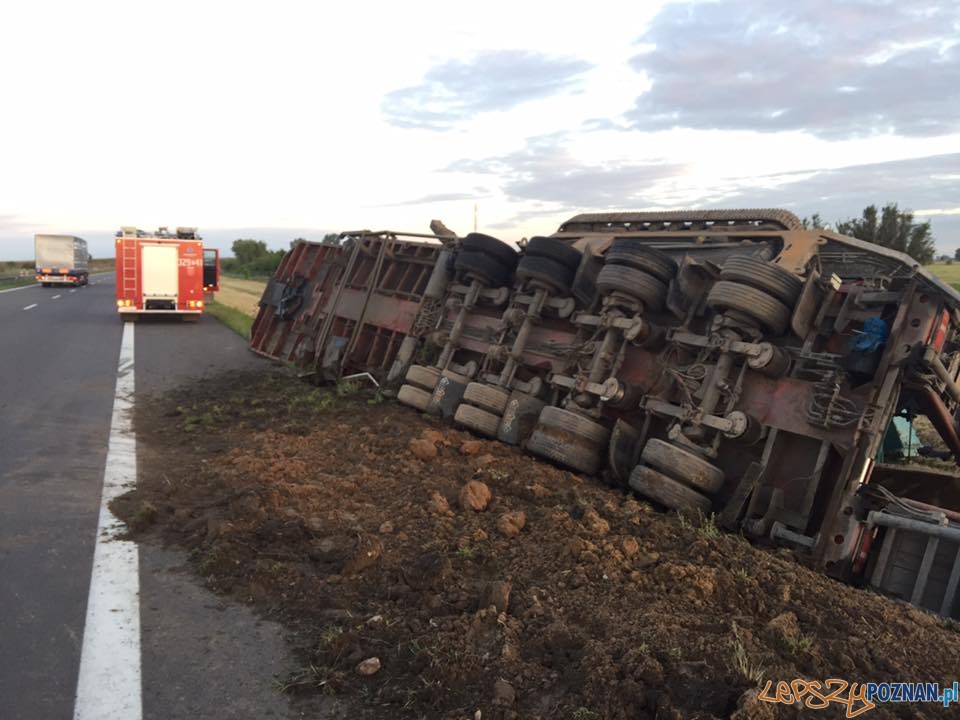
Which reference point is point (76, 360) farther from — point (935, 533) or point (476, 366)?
point (935, 533)

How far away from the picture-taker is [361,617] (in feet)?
12.3

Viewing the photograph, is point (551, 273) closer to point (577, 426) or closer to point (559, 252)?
point (559, 252)

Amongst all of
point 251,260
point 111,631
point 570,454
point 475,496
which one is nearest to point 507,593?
point 475,496

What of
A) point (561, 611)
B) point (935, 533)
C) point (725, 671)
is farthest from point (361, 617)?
point (935, 533)

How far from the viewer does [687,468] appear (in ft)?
17.6

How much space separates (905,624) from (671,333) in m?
3.28

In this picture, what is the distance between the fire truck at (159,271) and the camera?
2077 cm

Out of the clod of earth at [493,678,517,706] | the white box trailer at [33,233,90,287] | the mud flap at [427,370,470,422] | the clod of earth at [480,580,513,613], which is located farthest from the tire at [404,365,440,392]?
the white box trailer at [33,233,90,287]

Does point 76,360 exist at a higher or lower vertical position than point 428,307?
lower

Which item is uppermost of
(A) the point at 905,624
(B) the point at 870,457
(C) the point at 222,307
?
(B) the point at 870,457

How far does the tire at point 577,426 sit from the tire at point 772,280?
5.49 feet

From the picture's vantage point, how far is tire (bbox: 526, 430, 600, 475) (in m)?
6.19

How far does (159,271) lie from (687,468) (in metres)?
19.6

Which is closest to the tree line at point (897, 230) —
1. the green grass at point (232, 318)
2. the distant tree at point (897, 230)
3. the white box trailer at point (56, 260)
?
the distant tree at point (897, 230)
